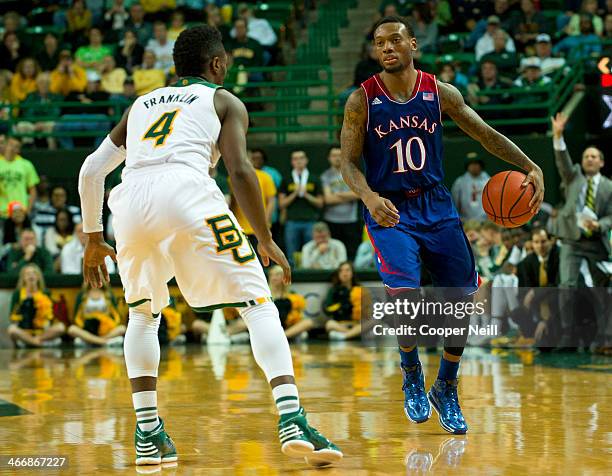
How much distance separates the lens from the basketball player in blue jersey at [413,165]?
657 centimetres

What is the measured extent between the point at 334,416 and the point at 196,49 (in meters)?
2.74

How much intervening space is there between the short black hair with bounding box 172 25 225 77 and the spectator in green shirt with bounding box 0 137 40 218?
1052 cm

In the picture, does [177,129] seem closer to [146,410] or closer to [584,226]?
[146,410]

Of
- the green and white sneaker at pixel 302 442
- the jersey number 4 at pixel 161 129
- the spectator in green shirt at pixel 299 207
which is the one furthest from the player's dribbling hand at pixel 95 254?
the spectator in green shirt at pixel 299 207

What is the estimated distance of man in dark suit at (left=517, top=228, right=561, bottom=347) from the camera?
12.6 meters

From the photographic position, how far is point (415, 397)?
263 inches

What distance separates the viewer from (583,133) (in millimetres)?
16188

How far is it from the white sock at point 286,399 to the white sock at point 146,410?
0.74m

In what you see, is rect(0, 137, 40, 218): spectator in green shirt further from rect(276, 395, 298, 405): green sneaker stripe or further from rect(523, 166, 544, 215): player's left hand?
rect(276, 395, 298, 405): green sneaker stripe


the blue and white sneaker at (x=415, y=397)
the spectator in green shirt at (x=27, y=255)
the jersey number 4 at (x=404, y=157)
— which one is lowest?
the spectator in green shirt at (x=27, y=255)

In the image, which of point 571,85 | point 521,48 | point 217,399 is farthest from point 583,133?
point 217,399

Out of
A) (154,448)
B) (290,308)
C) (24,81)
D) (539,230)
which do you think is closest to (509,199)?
(154,448)

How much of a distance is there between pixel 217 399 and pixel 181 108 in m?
3.28

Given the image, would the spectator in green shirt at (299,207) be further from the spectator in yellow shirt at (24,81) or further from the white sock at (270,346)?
the white sock at (270,346)
